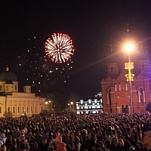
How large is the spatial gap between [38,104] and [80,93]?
54847 mm

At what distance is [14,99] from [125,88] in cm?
2888

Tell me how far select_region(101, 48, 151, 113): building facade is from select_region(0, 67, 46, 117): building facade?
19727 mm

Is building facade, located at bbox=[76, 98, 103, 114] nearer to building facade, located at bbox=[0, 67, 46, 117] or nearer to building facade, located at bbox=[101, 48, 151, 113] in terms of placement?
building facade, located at bbox=[101, 48, 151, 113]

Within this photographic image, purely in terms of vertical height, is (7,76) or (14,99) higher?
(7,76)

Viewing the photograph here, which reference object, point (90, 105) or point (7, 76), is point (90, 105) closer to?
point (90, 105)

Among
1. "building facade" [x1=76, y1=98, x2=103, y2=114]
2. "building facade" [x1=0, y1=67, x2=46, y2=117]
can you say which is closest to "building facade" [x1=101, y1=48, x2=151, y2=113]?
"building facade" [x1=0, y1=67, x2=46, y2=117]

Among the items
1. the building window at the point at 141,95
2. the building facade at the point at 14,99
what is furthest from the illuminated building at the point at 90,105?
the building window at the point at 141,95

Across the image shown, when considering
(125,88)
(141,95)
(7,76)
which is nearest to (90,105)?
(125,88)

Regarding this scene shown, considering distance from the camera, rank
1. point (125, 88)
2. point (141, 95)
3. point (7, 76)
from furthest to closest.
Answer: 1. point (7, 76)
2. point (125, 88)
3. point (141, 95)

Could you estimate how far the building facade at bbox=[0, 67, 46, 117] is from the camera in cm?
8528

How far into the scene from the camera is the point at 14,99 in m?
87.7

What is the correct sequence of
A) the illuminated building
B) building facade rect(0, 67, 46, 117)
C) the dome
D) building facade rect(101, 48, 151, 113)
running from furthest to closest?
the illuminated building < the dome < building facade rect(101, 48, 151, 113) < building facade rect(0, 67, 46, 117)

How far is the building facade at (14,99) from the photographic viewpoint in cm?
8528

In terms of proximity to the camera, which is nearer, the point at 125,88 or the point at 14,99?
the point at 14,99
